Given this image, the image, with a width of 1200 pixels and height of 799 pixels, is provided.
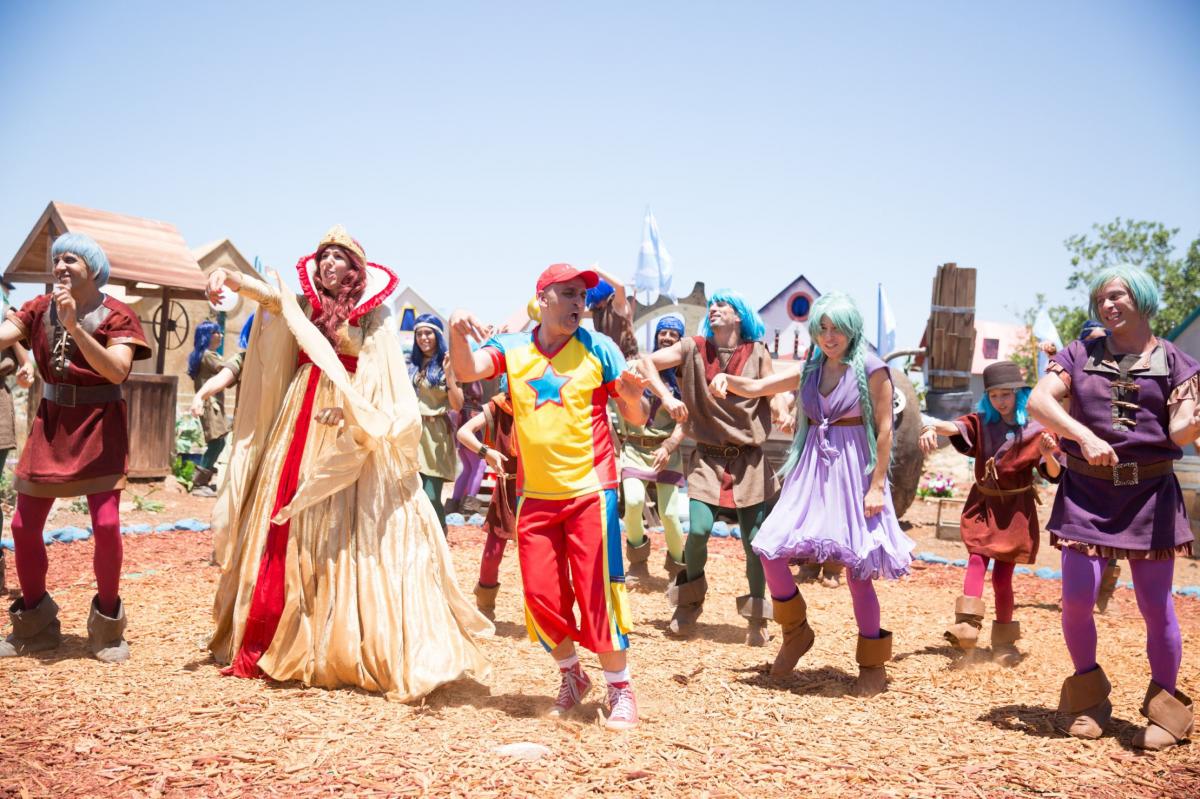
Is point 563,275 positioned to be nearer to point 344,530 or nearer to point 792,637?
point 344,530

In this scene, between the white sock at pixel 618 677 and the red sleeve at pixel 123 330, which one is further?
the red sleeve at pixel 123 330

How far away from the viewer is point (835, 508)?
5000mm

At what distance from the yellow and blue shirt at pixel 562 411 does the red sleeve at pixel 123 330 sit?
206 centimetres

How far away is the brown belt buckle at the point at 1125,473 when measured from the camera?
429 cm

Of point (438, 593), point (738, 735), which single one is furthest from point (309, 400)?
point (738, 735)

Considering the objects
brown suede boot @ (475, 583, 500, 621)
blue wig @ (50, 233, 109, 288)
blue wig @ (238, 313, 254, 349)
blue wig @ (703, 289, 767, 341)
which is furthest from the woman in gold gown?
blue wig @ (703, 289, 767, 341)

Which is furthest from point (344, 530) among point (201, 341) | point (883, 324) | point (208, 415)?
point (883, 324)

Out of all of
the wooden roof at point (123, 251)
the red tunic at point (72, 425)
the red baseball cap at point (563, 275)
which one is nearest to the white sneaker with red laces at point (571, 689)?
the red baseball cap at point (563, 275)

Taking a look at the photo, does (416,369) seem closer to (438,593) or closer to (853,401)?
(438,593)

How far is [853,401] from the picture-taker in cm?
510

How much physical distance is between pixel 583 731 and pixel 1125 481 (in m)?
2.55

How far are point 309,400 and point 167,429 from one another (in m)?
9.24

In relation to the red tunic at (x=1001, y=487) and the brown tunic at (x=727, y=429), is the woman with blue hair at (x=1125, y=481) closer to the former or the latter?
the red tunic at (x=1001, y=487)

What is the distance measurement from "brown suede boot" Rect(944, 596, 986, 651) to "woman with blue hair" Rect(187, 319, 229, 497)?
31.7ft
